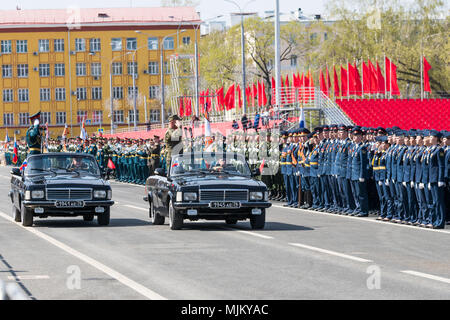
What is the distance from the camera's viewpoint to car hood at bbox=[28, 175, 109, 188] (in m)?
20.9

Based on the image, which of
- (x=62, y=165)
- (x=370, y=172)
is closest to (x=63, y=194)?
(x=62, y=165)

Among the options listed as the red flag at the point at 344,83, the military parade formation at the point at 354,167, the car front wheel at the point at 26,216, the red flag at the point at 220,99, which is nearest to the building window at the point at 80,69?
the red flag at the point at 220,99

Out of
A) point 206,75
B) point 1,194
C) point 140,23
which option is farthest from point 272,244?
point 140,23

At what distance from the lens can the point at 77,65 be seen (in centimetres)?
13225

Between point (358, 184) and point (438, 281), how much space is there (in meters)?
12.1

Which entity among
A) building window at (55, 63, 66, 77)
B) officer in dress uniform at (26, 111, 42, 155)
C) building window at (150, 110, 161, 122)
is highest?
building window at (55, 63, 66, 77)

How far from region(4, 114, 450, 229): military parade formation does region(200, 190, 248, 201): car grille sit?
3.77m

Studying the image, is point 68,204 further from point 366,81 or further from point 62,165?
point 366,81

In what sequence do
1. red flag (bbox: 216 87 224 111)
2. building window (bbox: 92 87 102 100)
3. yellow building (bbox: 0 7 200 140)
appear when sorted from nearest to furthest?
red flag (bbox: 216 87 224 111) < yellow building (bbox: 0 7 200 140) < building window (bbox: 92 87 102 100)

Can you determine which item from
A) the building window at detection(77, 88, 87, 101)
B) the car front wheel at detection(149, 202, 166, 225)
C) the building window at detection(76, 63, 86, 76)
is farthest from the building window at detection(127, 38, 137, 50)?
the car front wheel at detection(149, 202, 166, 225)

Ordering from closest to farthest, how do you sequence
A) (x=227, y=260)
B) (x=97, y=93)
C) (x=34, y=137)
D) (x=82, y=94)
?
(x=227, y=260)
(x=34, y=137)
(x=82, y=94)
(x=97, y=93)

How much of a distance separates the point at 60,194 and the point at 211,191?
323 cm

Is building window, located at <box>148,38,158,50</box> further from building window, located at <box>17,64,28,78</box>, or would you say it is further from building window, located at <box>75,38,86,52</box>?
building window, located at <box>17,64,28,78</box>
